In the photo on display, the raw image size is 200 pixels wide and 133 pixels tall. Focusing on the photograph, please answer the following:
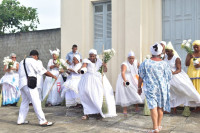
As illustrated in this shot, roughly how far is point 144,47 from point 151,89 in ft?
14.8

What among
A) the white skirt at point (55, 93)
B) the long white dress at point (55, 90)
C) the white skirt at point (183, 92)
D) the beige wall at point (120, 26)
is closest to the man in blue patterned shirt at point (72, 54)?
the long white dress at point (55, 90)

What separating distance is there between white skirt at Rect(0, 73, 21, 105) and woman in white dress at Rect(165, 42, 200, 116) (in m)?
5.93

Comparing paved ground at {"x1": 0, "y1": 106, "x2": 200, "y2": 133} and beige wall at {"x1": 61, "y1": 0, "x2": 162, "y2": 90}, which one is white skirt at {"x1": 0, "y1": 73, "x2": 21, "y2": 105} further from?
paved ground at {"x1": 0, "y1": 106, "x2": 200, "y2": 133}

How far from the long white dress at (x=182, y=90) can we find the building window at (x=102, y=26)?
4.20 meters

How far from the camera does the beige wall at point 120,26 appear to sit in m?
9.40

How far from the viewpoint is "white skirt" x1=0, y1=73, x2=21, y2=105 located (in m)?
9.80

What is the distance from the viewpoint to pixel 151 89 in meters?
5.09

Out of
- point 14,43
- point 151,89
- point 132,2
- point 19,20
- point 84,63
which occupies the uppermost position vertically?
point 19,20

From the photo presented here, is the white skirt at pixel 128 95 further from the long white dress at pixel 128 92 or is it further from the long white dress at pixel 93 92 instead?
the long white dress at pixel 93 92

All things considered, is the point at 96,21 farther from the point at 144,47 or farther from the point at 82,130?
the point at 82,130

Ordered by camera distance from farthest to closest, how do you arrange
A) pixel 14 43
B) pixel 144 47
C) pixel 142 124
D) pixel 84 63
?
pixel 14 43
pixel 144 47
pixel 84 63
pixel 142 124

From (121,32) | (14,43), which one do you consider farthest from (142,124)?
(14,43)

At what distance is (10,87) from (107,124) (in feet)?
17.5

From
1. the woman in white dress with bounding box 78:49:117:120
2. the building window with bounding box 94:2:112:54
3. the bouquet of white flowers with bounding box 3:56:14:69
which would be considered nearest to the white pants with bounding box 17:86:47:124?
the woman in white dress with bounding box 78:49:117:120
